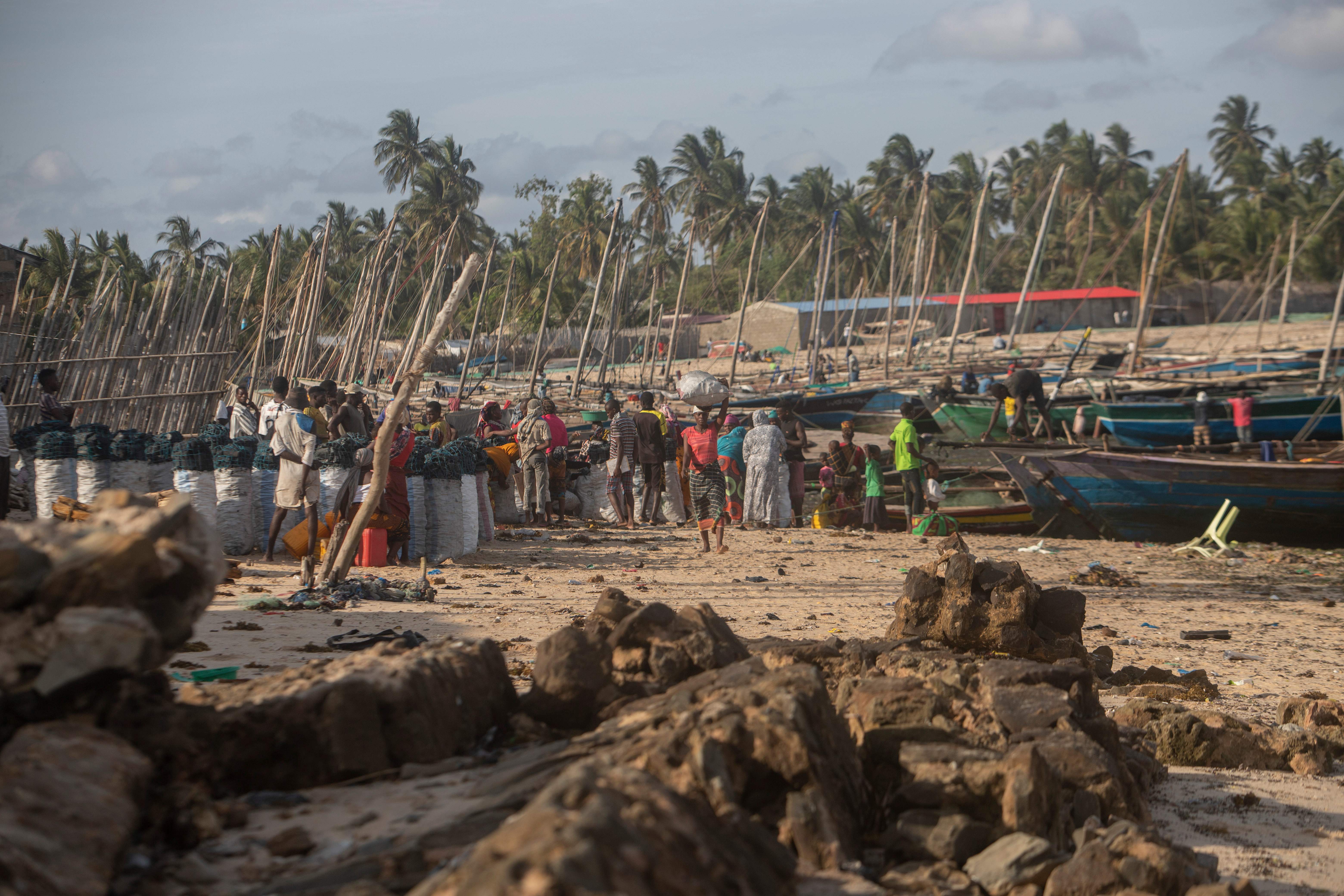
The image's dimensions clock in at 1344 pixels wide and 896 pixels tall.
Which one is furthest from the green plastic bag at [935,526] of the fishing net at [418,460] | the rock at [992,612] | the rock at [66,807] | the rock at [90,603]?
the rock at [66,807]

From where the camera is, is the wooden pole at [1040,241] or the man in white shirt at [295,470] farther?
the wooden pole at [1040,241]

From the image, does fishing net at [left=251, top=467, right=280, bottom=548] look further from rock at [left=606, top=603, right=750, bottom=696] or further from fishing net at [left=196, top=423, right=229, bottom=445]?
rock at [left=606, top=603, right=750, bottom=696]

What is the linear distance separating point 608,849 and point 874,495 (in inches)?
477

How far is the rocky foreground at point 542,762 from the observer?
2.46 m

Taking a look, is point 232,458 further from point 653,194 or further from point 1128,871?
point 653,194

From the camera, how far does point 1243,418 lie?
18.8 metres

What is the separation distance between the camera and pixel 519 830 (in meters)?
2.21

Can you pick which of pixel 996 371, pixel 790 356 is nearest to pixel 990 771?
pixel 996 371

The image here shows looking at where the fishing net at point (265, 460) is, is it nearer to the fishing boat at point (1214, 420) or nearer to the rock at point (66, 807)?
the rock at point (66, 807)

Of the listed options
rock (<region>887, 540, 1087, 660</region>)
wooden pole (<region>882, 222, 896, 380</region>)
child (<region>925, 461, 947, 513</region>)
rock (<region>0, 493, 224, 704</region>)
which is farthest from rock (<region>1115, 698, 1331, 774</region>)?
wooden pole (<region>882, 222, 896, 380</region>)

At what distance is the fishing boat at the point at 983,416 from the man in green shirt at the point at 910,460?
7.18 m

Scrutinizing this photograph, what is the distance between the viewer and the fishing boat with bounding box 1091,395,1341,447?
19.1 metres

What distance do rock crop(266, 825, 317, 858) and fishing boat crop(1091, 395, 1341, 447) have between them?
734 inches

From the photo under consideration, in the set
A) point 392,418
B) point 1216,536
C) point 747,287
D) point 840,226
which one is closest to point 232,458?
point 392,418
